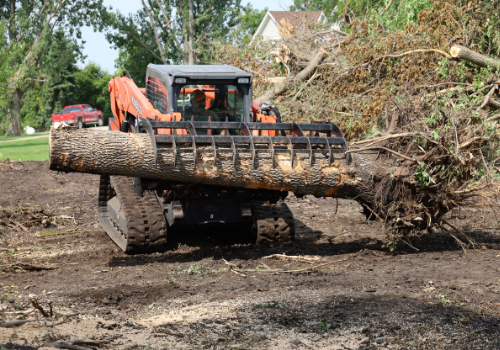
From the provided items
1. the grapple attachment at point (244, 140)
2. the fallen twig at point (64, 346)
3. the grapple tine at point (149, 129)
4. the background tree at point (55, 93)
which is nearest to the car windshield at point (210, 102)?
the grapple attachment at point (244, 140)

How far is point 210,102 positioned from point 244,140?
153 cm

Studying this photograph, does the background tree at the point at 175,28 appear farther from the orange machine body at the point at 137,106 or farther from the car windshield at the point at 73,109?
the orange machine body at the point at 137,106

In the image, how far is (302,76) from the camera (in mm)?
13367

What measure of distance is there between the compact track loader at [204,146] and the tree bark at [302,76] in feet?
17.9

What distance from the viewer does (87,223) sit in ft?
30.5

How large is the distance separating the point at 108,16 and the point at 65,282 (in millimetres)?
29650

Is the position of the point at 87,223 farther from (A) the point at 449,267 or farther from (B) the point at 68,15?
(B) the point at 68,15

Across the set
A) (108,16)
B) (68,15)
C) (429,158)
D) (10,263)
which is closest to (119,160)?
(10,263)

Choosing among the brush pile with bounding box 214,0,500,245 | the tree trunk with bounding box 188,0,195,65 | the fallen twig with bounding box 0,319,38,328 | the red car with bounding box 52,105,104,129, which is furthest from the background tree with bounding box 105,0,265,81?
the fallen twig with bounding box 0,319,38,328

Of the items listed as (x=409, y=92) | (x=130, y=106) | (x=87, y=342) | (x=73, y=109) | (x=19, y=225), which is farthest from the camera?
(x=73, y=109)

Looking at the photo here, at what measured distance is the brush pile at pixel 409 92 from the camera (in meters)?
6.35

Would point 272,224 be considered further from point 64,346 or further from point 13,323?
point 64,346

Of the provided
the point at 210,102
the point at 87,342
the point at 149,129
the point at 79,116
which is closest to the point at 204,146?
the point at 149,129

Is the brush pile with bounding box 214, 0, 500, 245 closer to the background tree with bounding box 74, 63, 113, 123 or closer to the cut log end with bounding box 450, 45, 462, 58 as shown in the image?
the cut log end with bounding box 450, 45, 462, 58
